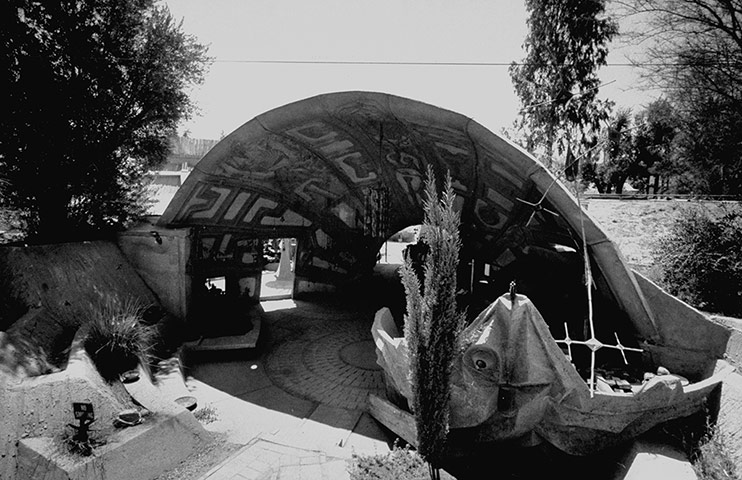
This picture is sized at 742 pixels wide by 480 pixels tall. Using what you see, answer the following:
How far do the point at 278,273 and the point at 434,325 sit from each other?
14.2 m

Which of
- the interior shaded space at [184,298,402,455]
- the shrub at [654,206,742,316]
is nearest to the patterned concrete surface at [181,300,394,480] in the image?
the interior shaded space at [184,298,402,455]

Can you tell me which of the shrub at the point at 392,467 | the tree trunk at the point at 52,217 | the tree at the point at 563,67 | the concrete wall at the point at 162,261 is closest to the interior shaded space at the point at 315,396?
the shrub at the point at 392,467

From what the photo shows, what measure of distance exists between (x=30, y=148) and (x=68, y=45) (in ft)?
8.08

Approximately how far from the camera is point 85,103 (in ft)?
29.0

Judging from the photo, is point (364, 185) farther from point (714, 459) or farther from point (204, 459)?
point (714, 459)

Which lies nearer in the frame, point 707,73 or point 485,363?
point 485,363

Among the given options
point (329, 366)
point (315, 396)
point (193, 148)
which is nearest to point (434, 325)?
point (315, 396)

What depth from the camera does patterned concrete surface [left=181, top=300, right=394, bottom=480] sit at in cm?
489

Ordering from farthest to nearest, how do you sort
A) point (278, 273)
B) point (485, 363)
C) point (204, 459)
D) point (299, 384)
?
point (278, 273) < point (299, 384) < point (204, 459) < point (485, 363)

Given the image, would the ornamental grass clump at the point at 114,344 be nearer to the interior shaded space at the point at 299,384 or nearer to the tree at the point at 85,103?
the interior shaded space at the point at 299,384

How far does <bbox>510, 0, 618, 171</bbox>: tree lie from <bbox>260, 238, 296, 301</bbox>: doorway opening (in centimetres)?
1413

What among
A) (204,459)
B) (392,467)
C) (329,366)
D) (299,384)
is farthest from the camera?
(329,366)

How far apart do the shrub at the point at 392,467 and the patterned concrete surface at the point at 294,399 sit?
362 millimetres

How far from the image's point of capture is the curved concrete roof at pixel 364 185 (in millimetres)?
7223
